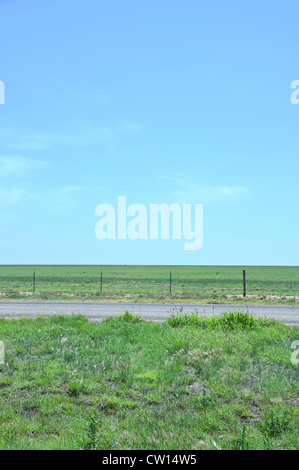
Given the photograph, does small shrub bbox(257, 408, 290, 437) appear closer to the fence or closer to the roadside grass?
the roadside grass

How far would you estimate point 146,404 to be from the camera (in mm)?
6715

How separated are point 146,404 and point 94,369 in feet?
6.32

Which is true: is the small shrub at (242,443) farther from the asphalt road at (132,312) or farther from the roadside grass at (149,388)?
the asphalt road at (132,312)

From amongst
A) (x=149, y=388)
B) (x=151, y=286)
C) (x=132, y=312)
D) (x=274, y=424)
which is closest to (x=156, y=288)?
(x=151, y=286)

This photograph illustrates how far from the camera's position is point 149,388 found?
731 cm

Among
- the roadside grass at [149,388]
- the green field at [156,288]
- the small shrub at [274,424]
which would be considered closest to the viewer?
the roadside grass at [149,388]

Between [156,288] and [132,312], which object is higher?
[132,312]

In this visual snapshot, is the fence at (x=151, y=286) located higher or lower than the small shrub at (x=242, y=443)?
lower

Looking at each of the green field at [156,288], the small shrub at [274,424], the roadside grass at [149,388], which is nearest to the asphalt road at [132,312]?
the green field at [156,288]

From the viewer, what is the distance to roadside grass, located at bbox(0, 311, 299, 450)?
546 centimetres

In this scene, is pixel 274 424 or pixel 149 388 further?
pixel 149 388

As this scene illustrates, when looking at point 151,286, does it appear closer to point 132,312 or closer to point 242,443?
point 132,312

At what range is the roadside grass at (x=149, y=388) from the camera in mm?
5461
